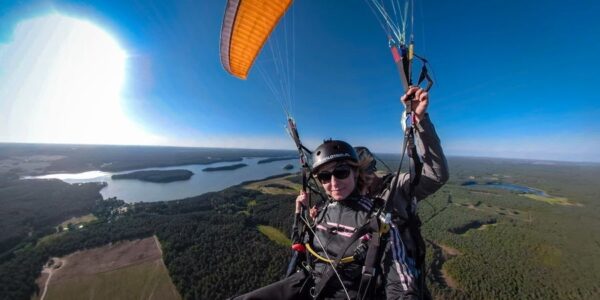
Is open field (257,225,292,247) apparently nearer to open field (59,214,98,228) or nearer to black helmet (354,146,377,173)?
open field (59,214,98,228)

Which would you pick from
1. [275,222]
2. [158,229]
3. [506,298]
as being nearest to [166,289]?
[158,229]

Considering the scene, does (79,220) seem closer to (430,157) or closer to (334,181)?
(334,181)

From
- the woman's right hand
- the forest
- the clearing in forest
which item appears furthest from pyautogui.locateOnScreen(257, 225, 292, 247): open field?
the woman's right hand

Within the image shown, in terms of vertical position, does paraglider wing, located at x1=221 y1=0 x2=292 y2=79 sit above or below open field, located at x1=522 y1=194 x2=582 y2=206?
above

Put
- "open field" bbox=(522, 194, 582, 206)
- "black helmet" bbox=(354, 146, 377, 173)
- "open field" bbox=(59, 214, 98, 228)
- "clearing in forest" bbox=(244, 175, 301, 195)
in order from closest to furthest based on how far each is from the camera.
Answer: "black helmet" bbox=(354, 146, 377, 173), "open field" bbox=(59, 214, 98, 228), "clearing in forest" bbox=(244, 175, 301, 195), "open field" bbox=(522, 194, 582, 206)

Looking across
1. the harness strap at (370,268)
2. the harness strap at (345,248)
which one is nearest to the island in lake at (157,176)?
the harness strap at (345,248)

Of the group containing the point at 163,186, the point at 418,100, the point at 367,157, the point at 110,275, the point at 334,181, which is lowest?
the point at 110,275

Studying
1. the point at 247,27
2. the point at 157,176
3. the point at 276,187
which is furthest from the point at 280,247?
the point at 157,176
